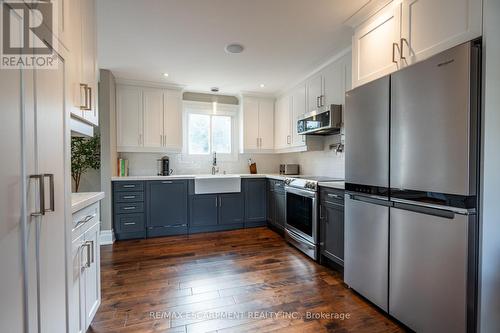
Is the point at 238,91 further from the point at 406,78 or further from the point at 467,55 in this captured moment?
the point at 467,55

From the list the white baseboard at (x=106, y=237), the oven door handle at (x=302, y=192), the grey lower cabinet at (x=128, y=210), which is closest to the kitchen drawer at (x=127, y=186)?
the grey lower cabinet at (x=128, y=210)

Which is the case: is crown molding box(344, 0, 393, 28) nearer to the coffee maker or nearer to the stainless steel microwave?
the stainless steel microwave

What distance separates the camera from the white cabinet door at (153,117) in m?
4.14

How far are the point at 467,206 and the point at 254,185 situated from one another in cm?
321

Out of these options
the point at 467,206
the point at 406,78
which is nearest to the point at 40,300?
the point at 467,206

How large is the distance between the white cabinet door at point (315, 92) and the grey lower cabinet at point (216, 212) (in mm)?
1856

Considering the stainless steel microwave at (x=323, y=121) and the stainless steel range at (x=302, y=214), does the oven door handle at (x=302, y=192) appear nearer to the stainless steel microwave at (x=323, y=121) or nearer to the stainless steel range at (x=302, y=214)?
the stainless steel range at (x=302, y=214)

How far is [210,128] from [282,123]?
140 cm

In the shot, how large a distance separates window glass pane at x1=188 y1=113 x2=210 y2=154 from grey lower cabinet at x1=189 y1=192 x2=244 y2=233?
3.65ft

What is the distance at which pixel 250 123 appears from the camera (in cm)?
477

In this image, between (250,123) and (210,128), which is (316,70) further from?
(210,128)

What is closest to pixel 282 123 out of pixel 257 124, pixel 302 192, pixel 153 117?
pixel 257 124

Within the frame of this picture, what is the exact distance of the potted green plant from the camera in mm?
3490

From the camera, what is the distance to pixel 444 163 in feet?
4.68
